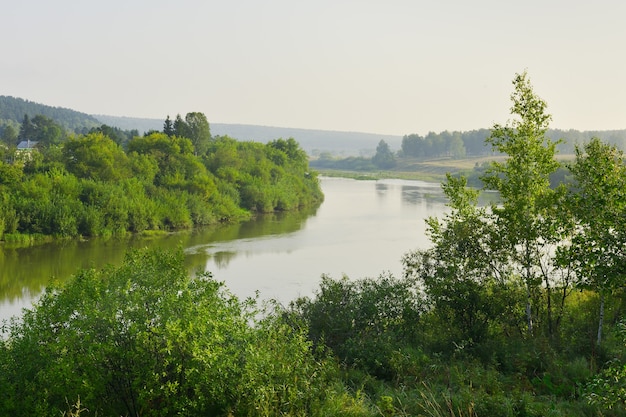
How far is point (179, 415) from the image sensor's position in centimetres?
719

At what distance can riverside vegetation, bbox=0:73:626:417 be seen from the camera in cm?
724

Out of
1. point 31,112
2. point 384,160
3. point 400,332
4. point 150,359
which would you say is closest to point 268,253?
point 400,332

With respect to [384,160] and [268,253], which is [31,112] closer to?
Result: [384,160]

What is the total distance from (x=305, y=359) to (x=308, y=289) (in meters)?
14.3

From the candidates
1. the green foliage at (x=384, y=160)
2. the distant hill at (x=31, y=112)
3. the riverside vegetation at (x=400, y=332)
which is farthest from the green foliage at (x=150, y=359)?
the distant hill at (x=31, y=112)

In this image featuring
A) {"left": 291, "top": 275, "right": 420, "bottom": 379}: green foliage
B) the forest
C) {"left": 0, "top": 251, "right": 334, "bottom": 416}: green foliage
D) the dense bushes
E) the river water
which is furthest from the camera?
the dense bushes

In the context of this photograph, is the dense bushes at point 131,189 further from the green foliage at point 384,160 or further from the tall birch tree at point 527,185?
the green foliage at point 384,160

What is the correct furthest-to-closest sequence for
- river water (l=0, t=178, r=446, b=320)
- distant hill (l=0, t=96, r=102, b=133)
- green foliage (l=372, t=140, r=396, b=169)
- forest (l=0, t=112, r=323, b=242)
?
distant hill (l=0, t=96, r=102, b=133)
green foliage (l=372, t=140, r=396, b=169)
forest (l=0, t=112, r=323, b=242)
river water (l=0, t=178, r=446, b=320)

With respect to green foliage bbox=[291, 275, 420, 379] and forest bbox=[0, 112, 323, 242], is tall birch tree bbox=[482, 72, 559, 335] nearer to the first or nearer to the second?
green foliage bbox=[291, 275, 420, 379]

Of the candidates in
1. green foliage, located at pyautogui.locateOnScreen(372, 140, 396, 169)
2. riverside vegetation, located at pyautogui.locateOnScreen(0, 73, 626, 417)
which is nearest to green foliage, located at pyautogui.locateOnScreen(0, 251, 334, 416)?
riverside vegetation, located at pyautogui.locateOnScreen(0, 73, 626, 417)

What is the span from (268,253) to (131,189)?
13767mm

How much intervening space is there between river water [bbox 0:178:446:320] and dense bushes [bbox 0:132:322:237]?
82.2 inches

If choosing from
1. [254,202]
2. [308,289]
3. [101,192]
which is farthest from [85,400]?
[254,202]

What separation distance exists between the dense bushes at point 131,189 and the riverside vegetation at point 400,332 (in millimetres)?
25253
